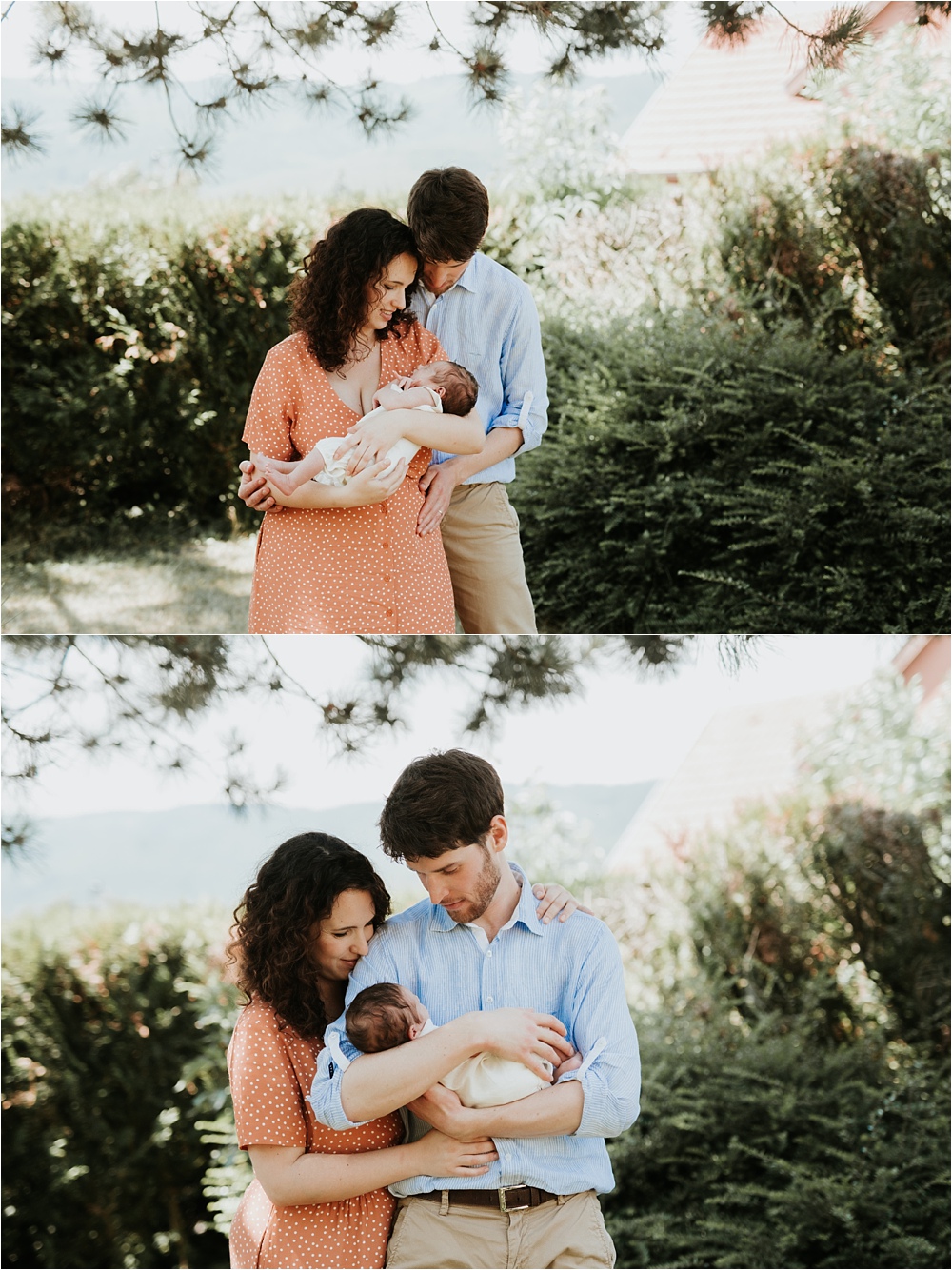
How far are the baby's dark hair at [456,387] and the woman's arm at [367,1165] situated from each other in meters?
1.65

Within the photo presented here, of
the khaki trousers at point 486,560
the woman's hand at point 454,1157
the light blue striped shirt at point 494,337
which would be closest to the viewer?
the woman's hand at point 454,1157

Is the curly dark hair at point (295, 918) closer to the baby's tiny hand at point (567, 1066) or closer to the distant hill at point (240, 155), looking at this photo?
the baby's tiny hand at point (567, 1066)

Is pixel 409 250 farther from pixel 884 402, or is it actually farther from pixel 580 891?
pixel 884 402

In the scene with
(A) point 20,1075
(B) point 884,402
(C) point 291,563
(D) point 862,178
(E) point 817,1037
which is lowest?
(E) point 817,1037

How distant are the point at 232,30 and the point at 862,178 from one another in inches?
134

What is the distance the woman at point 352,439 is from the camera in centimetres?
291

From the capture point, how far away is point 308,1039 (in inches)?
96.7

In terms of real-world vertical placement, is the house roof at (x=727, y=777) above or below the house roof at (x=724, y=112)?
below

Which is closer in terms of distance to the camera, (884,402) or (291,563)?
(291,563)

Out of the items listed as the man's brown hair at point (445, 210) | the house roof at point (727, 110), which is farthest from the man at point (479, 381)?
the house roof at point (727, 110)

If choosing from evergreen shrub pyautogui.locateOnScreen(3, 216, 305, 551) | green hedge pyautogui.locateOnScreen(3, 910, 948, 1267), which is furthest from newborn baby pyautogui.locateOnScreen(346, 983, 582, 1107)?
evergreen shrub pyautogui.locateOnScreen(3, 216, 305, 551)

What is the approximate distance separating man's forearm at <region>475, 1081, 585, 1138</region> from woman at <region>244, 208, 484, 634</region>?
1263mm

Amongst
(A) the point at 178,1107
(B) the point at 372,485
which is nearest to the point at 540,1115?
(B) the point at 372,485

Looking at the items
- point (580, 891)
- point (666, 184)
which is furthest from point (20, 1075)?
point (666, 184)
